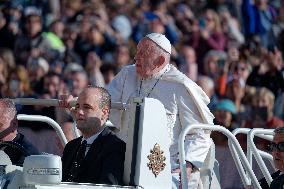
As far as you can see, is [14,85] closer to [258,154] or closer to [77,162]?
[258,154]

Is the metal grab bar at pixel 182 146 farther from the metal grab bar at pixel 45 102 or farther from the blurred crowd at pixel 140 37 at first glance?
the blurred crowd at pixel 140 37

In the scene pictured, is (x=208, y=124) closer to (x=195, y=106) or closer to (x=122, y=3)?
(x=195, y=106)

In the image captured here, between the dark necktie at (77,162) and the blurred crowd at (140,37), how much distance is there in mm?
6101

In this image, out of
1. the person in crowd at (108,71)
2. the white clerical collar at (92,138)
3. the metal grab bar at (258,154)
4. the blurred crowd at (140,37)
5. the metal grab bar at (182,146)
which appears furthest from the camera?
the person in crowd at (108,71)

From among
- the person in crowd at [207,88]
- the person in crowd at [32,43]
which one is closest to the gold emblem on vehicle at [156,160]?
the person in crowd at [207,88]

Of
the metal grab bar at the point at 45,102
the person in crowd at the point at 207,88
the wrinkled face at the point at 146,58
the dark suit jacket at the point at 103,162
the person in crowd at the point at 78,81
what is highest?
the person in crowd at the point at 78,81

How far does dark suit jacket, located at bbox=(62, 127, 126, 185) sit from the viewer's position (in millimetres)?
8664

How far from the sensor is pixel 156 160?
873cm

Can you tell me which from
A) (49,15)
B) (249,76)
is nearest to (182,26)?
(49,15)

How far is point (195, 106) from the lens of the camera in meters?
10.4

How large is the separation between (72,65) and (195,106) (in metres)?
8.66

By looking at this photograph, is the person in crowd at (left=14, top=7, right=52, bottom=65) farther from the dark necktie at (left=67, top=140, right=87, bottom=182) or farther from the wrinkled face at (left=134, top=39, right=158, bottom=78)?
the dark necktie at (left=67, top=140, right=87, bottom=182)

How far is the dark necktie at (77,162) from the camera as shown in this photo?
884 centimetres

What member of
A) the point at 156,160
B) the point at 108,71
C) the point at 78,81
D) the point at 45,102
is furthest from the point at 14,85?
the point at 156,160
